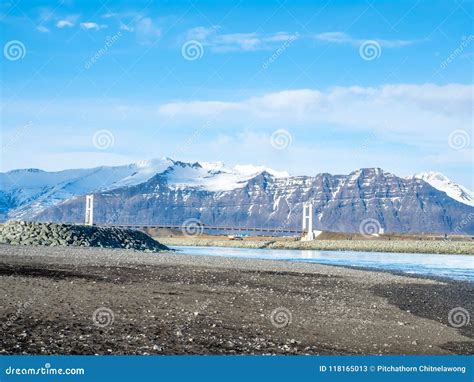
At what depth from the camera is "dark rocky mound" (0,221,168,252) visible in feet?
207

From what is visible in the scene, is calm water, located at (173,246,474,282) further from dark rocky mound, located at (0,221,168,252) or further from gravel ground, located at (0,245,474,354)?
gravel ground, located at (0,245,474,354)

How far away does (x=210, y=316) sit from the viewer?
61.7 ft

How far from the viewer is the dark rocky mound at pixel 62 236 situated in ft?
207

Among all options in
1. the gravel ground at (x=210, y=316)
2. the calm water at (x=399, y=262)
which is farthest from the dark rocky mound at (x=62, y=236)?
the gravel ground at (x=210, y=316)

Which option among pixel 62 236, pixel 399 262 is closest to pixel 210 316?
pixel 62 236

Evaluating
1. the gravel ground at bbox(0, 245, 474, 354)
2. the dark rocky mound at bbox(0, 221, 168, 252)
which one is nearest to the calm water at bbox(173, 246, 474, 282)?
the dark rocky mound at bbox(0, 221, 168, 252)

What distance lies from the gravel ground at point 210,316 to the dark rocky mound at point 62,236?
108ft

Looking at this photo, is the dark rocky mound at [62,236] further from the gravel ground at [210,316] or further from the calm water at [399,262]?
the gravel ground at [210,316]

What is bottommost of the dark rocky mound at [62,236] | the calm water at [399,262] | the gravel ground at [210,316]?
the calm water at [399,262]

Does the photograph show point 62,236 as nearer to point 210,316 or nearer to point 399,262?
point 399,262

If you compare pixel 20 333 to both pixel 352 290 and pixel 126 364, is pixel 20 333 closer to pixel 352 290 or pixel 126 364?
pixel 126 364

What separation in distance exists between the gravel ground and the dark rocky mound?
1294 inches

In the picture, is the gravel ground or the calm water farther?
the calm water

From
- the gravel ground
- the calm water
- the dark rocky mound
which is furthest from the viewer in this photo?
the dark rocky mound
